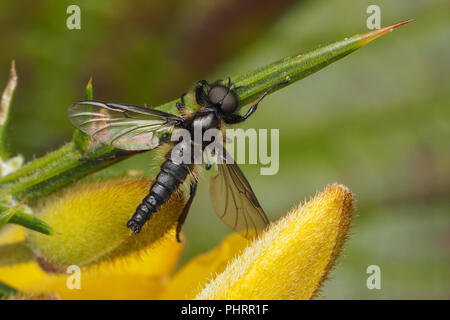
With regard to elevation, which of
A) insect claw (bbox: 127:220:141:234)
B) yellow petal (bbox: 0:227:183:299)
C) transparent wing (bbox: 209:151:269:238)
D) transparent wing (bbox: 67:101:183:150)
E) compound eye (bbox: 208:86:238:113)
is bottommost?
yellow petal (bbox: 0:227:183:299)

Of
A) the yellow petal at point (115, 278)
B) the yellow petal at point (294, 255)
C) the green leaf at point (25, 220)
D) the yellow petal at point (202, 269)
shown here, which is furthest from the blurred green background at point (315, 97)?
the yellow petal at point (294, 255)

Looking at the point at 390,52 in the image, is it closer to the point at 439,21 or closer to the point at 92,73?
the point at 439,21

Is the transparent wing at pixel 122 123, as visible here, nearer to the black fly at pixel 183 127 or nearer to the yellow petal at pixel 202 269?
the black fly at pixel 183 127

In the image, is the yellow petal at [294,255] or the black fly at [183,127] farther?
the black fly at [183,127]

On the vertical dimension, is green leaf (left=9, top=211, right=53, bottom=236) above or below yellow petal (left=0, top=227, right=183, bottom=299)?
above

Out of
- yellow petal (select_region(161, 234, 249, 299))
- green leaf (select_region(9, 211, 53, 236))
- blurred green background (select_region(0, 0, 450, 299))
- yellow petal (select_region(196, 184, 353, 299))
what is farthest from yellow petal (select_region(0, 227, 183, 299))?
blurred green background (select_region(0, 0, 450, 299))

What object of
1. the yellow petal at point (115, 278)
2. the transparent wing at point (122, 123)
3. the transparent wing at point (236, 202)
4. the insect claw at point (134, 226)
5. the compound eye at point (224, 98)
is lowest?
the yellow petal at point (115, 278)

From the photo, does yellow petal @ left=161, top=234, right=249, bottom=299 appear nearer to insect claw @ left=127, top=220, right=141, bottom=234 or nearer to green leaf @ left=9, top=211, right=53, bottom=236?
insect claw @ left=127, top=220, right=141, bottom=234
